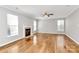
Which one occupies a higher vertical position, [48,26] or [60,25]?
[60,25]

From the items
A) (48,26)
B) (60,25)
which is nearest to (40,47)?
(60,25)

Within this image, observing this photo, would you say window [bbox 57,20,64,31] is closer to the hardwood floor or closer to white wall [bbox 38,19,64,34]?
white wall [bbox 38,19,64,34]

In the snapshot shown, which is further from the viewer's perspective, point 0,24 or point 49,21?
point 49,21

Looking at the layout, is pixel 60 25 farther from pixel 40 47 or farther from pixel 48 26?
pixel 40 47

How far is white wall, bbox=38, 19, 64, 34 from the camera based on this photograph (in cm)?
1303

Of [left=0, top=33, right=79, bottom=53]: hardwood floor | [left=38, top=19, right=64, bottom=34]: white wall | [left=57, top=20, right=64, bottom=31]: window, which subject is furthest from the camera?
[left=38, top=19, right=64, bottom=34]: white wall

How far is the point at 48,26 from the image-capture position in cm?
1355

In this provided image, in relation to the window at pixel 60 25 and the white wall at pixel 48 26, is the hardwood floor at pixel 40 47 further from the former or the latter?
the white wall at pixel 48 26

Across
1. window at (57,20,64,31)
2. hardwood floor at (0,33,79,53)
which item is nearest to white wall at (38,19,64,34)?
window at (57,20,64,31)
